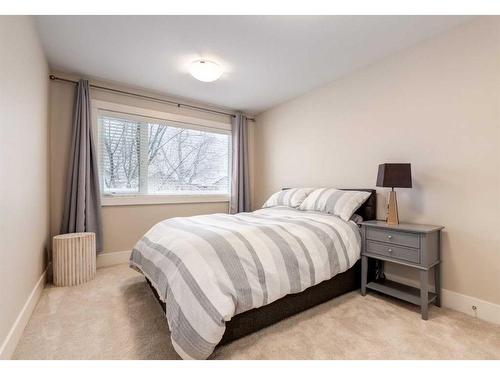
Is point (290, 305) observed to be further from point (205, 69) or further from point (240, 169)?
point (240, 169)

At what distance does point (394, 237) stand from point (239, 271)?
1.34m

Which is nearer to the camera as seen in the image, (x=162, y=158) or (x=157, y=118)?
(x=157, y=118)

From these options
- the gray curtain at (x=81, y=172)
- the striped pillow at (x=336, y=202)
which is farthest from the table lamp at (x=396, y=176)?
the gray curtain at (x=81, y=172)

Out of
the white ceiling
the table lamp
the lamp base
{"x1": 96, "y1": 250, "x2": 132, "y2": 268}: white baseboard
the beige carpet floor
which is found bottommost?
the beige carpet floor

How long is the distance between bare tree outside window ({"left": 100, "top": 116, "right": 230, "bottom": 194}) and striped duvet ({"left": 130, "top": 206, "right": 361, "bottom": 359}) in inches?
53.8

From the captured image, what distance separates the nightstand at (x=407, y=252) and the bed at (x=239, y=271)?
0.12 m

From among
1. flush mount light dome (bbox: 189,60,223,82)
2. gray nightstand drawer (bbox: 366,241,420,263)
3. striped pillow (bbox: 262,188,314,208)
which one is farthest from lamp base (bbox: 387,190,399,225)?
flush mount light dome (bbox: 189,60,223,82)

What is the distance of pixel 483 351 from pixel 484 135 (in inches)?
57.1

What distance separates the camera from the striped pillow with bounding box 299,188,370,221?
7.89ft

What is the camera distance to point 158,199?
3.43 metres

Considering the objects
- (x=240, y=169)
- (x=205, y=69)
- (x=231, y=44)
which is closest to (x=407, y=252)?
(x=231, y=44)

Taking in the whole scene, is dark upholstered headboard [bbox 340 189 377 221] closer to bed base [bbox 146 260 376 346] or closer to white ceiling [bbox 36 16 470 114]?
bed base [bbox 146 260 376 346]

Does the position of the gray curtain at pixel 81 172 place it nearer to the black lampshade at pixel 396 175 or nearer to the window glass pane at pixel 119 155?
the window glass pane at pixel 119 155

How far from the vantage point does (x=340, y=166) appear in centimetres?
293
